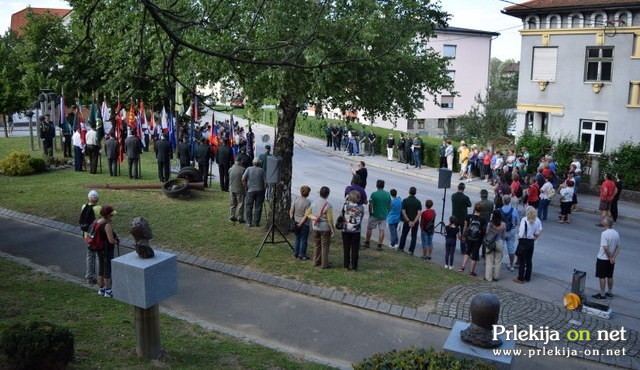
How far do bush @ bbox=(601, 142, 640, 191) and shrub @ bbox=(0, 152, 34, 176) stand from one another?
22667mm

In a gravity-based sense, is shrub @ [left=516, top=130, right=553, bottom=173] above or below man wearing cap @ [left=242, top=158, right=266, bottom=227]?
above

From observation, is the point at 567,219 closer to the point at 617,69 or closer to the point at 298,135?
the point at 617,69

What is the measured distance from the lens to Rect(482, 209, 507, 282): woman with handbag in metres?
13.0

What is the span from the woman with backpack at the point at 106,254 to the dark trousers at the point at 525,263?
8.34 meters

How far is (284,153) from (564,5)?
20.1 m

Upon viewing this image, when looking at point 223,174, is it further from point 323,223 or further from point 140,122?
point 323,223

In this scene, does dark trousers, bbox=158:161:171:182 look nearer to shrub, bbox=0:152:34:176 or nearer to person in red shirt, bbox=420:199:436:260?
shrub, bbox=0:152:34:176

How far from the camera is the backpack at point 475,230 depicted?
1330cm

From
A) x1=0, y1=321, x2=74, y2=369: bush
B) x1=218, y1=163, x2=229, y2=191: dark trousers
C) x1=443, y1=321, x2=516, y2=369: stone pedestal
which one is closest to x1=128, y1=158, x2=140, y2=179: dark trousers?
x1=218, y1=163, x2=229, y2=191: dark trousers

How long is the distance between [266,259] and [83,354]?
5625 millimetres

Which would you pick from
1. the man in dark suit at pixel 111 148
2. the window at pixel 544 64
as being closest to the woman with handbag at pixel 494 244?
the man in dark suit at pixel 111 148

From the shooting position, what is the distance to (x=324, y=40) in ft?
39.1

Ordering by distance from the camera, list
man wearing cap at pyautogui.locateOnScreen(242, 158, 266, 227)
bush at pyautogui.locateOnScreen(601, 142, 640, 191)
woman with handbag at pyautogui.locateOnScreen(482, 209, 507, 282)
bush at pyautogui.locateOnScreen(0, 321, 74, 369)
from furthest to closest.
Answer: bush at pyautogui.locateOnScreen(601, 142, 640, 191) → man wearing cap at pyautogui.locateOnScreen(242, 158, 266, 227) → woman with handbag at pyautogui.locateOnScreen(482, 209, 507, 282) → bush at pyautogui.locateOnScreen(0, 321, 74, 369)

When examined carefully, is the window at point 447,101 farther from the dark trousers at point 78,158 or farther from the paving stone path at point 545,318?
the paving stone path at point 545,318
